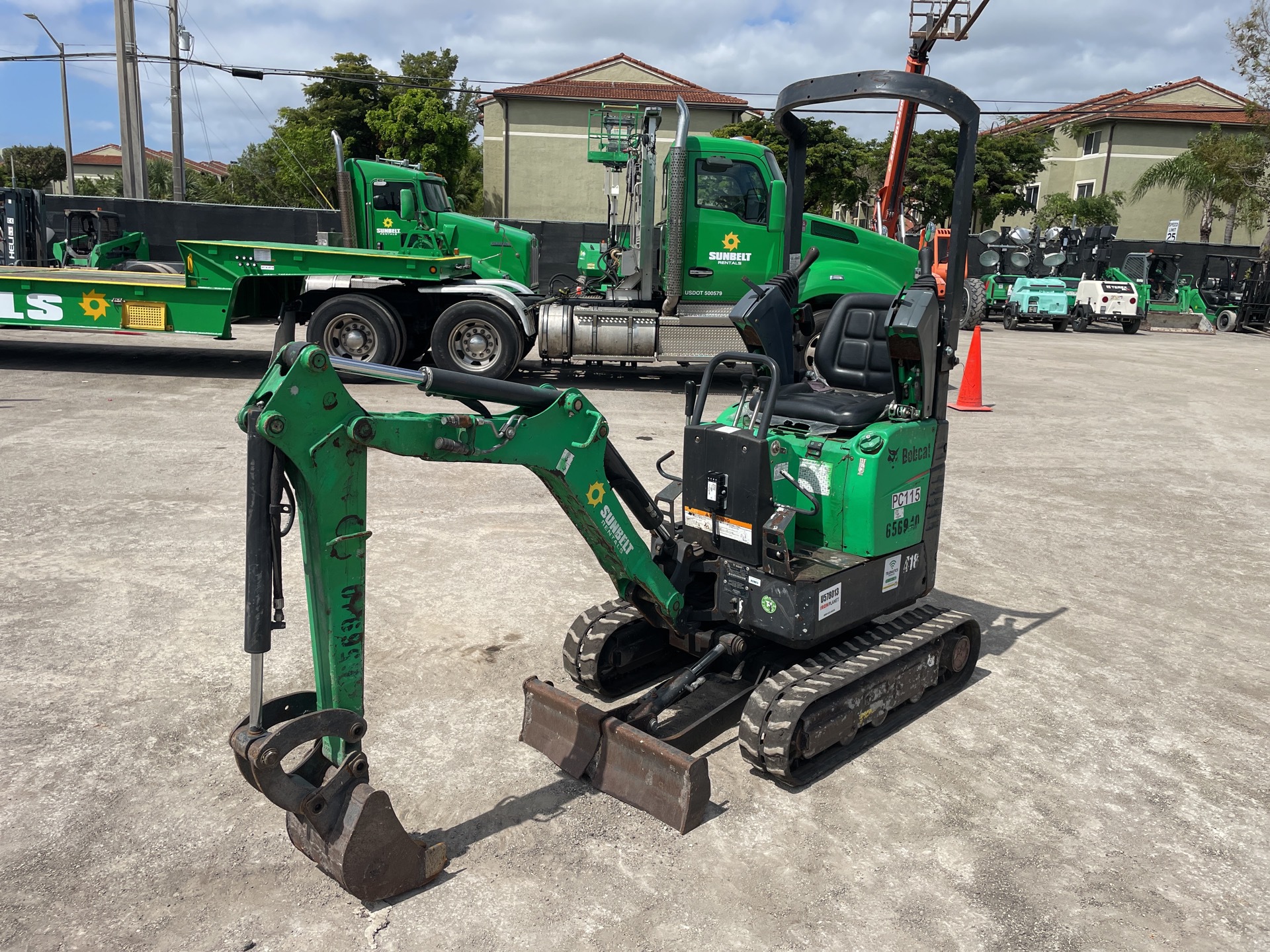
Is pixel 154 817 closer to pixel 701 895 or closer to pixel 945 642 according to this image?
pixel 701 895

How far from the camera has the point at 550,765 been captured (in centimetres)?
398

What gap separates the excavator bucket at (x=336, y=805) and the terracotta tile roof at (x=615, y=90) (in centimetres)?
4182

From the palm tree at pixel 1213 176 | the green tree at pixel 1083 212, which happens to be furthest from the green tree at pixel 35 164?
the palm tree at pixel 1213 176

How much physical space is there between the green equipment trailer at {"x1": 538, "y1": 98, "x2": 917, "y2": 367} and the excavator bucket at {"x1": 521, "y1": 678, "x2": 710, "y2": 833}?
8.72 m

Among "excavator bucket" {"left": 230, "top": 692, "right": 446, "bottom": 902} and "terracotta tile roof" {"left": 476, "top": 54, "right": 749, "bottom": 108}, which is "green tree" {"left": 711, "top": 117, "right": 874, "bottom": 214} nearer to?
"terracotta tile roof" {"left": 476, "top": 54, "right": 749, "bottom": 108}

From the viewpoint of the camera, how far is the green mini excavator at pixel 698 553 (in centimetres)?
298

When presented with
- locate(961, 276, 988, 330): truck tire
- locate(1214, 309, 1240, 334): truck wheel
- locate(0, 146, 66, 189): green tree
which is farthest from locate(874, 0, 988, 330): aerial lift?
locate(0, 146, 66, 189): green tree

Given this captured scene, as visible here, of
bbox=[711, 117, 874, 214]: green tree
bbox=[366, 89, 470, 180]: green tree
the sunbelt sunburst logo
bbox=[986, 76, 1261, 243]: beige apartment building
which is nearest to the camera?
the sunbelt sunburst logo

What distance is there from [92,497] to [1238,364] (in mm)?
19566

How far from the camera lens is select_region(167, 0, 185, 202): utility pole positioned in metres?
24.5

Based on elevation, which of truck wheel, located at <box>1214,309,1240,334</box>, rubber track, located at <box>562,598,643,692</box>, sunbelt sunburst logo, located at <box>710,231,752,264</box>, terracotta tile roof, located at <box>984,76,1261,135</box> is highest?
terracotta tile roof, located at <box>984,76,1261,135</box>

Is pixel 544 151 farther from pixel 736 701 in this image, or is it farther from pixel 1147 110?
pixel 736 701

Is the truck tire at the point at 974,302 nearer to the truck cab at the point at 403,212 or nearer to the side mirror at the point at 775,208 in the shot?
the side mirror at the point at 775,208

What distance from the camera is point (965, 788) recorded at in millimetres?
3941
